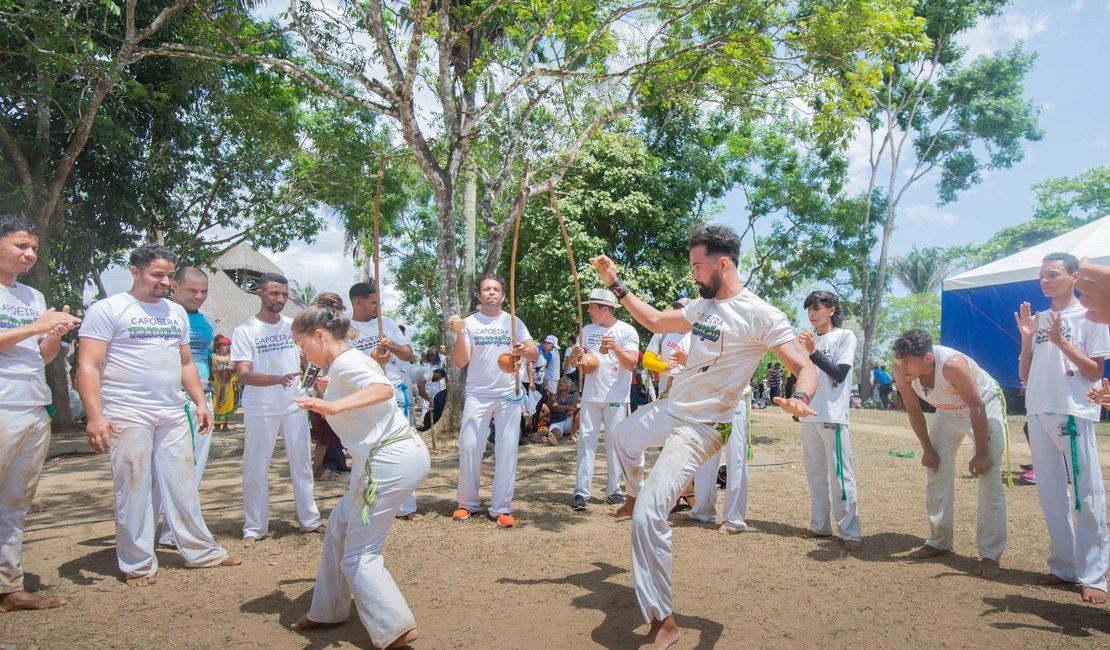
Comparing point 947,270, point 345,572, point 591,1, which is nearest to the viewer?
point 345,572

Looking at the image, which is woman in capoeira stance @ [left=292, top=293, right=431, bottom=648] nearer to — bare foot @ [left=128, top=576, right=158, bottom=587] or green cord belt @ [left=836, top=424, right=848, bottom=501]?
bare foot @ [left=128, top=576, right=158, bottom=587]

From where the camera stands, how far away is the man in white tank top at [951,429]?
4.81m

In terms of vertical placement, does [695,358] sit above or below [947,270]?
below

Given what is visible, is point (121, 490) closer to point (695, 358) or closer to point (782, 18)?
point (695, 358)

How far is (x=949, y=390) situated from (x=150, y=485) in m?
5.63

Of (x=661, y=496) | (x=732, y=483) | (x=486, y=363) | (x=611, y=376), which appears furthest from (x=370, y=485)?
(x=611, y=376)

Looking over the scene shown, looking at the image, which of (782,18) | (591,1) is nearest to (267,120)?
(591,1)

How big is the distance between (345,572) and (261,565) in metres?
1.84

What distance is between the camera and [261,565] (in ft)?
16.2

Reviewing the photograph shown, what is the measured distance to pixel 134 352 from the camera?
4.54m

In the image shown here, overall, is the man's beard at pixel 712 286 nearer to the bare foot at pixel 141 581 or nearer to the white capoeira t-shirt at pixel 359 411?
the white capoeira t-shirt at pixel 359 411

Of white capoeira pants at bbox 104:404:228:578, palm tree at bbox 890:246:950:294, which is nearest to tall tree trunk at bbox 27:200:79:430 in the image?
white capoeira pants at bbox 104:404:228:578

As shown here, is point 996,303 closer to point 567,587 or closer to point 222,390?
point 567,587

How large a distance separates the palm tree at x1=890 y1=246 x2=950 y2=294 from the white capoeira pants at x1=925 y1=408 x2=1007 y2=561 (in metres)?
43.6
